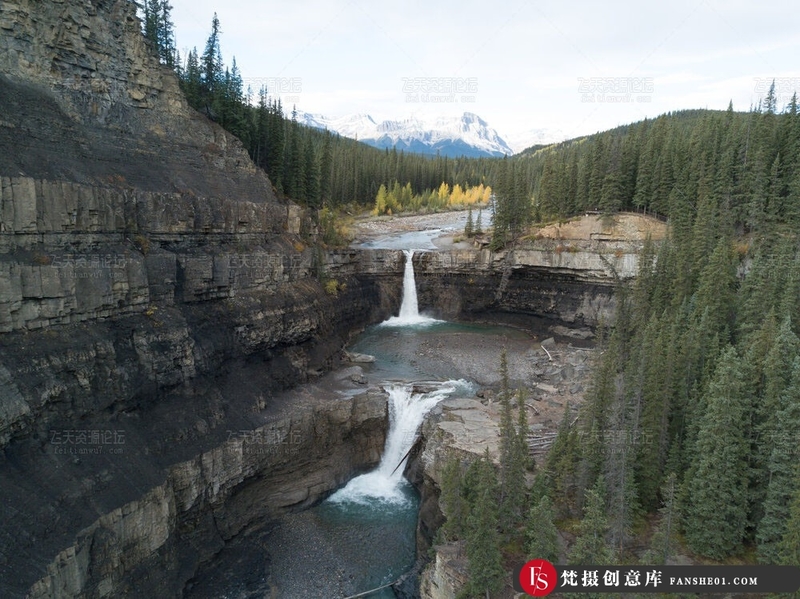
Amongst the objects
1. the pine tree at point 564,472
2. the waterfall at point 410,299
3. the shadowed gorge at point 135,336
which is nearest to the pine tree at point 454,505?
Result: the pine tree at point 564,472

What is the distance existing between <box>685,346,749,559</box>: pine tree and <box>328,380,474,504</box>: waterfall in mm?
16632

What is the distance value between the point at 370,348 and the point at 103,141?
2909cm

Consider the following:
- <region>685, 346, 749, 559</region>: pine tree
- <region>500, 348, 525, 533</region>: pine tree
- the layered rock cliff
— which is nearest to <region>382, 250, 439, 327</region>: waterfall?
the layered rock cliff

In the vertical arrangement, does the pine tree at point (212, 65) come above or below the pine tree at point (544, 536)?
above

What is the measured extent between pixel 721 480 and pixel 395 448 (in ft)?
66.3

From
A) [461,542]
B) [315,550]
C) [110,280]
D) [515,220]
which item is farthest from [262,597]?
[515,220]

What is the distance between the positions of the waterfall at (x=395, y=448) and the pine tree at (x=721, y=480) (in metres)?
16.6

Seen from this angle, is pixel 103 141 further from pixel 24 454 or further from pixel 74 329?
pixel 24 454

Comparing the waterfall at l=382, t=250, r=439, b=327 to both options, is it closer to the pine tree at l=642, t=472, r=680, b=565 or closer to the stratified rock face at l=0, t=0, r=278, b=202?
the stratified rock face at l=0, t=0, r=278, b=202

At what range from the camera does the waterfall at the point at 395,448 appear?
31.3 metres

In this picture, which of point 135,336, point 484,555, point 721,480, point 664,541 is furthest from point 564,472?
point 135,336

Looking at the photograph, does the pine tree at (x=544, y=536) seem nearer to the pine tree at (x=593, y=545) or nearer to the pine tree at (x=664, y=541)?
the pine tree at (x=593, y=545)

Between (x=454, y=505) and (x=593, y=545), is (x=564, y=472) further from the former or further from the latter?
(x=593, y=545)

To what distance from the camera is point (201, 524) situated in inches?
1021
